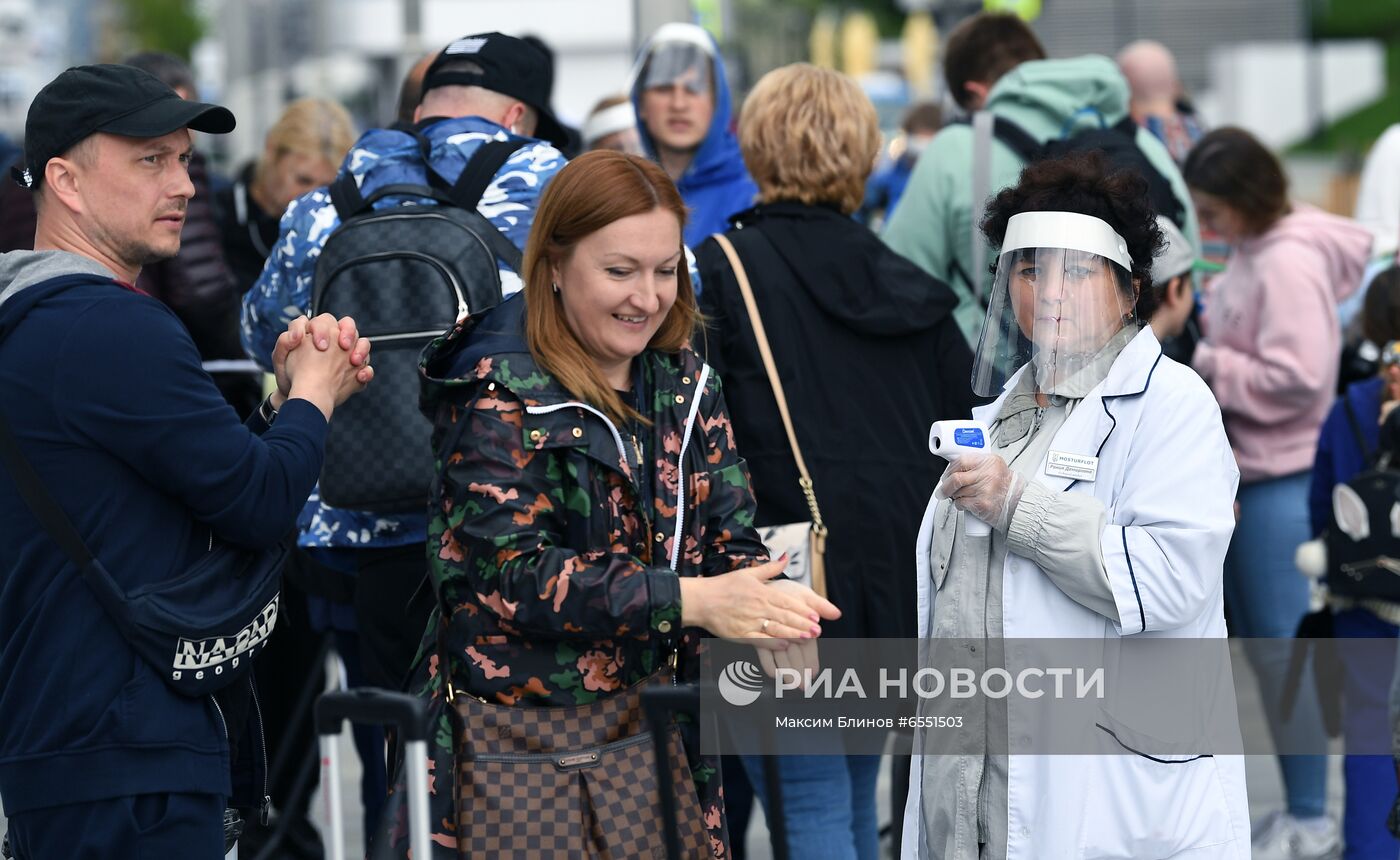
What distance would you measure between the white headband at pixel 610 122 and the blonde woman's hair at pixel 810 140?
198 centimetres

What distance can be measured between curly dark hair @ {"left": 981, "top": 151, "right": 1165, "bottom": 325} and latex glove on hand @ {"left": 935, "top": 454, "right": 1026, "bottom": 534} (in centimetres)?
47

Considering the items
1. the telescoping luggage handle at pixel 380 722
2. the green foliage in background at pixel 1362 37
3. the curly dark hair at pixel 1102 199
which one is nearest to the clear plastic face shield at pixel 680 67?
the curly dark hair at pixel 1102 199

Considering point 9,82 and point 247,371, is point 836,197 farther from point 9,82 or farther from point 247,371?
point 9,82

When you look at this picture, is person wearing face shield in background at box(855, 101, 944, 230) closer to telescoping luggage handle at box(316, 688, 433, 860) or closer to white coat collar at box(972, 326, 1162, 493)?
white coat collar at box(972, 326, 1162, 493)

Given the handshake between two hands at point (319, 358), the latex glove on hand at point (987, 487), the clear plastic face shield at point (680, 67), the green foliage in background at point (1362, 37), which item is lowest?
the green foliage in background at point (1362, 37)

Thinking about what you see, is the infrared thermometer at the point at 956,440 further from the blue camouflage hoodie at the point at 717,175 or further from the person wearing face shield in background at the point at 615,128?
the person wearing face shield in background at the point at 615,128

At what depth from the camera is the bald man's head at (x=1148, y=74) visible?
26.9ft

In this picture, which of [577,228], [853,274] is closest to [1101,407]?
[577,228]

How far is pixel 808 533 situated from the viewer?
4.21m

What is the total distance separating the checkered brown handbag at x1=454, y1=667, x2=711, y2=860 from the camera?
293 cm

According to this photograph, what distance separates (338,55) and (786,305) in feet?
120

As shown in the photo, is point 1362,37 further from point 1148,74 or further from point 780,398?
point 780,398

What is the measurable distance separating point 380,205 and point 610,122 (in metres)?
2.68

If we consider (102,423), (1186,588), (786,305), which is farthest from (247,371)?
(1186,588)
